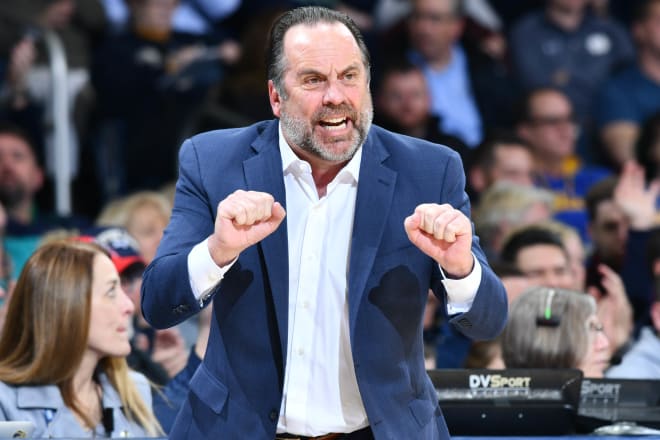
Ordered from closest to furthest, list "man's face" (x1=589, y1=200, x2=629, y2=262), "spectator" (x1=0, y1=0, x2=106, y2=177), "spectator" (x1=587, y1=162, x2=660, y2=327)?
1. "spectator" (x1=587, y1=162, x2=660, y2=327)
2. "man's face" (x1=589, y1=200, x2=629, y2=262)
3. "spectator" (x1=0, y1=0, x2=106, y2=177)

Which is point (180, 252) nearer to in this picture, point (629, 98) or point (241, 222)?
point (241, 222)

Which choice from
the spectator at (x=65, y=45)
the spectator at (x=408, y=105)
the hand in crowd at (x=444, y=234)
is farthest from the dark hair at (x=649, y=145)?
the hand in crowd at (x=444, y=234)

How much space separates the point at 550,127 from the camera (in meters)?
7.98

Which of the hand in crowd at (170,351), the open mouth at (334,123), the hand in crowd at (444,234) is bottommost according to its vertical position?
the hand in crowd at (170,351)

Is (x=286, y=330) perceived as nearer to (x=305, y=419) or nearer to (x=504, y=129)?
(x=305, y=419)

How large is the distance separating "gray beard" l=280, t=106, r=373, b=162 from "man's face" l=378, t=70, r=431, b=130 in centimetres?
507

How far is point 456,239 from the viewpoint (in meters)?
2.45

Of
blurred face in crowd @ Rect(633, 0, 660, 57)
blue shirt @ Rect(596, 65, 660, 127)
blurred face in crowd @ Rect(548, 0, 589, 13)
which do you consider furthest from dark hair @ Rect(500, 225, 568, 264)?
blurred face in crowd @ Rect(548, 0, 589, 13)

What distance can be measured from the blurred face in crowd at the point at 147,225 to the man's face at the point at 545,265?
1803 mm

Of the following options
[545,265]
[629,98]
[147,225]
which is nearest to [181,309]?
[545,265]

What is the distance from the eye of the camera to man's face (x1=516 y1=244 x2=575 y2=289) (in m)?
5.75

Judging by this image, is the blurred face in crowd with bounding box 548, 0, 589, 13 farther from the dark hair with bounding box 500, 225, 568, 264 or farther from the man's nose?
the man's nose

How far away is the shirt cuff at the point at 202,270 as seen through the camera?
8.14ft

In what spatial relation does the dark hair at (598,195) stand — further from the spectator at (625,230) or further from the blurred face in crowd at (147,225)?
the blurred face in crowd at (147,225)
